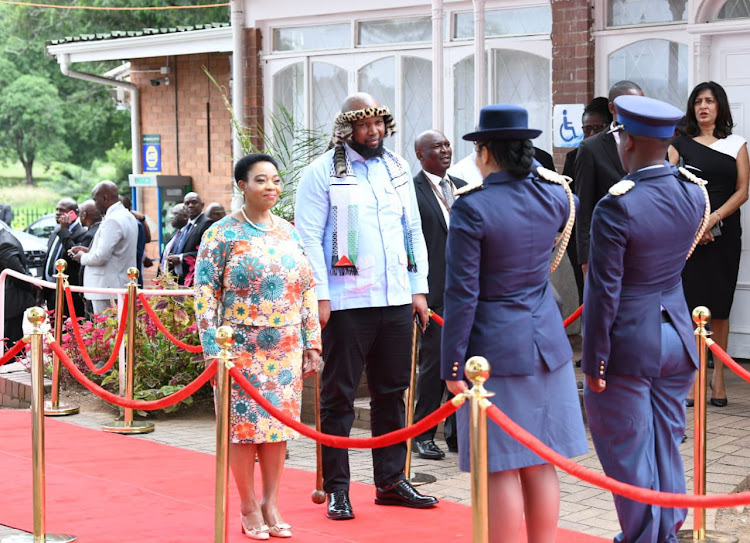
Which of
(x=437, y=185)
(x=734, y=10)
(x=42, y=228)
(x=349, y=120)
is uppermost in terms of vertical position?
(x=734, y=10)

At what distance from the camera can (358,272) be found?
5.96 metres

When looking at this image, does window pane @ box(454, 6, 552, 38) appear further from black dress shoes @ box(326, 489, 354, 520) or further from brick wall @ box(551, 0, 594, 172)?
black dress shoes @ box(326, 489, 354, 520)

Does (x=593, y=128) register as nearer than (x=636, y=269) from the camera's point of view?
No

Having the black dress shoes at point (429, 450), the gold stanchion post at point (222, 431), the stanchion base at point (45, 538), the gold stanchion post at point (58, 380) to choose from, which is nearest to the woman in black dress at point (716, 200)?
the black dress shoes at point (429, 450)

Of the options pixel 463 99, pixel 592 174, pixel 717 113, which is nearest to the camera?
pixel 592 174

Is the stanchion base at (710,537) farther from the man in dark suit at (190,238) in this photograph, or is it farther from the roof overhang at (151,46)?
the roof overhang at (151,46)

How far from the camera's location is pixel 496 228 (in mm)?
4609

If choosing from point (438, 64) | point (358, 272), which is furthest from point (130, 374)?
point (438, 64)

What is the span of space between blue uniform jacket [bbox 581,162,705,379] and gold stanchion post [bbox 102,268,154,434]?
188 inches

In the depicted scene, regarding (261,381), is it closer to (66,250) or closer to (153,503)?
(153,503)

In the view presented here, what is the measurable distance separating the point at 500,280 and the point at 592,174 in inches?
113

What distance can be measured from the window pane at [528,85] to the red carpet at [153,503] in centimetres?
529

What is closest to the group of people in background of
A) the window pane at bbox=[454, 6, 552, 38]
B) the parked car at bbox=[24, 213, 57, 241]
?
the window pane at bbox=[454, 6, 552, 38]

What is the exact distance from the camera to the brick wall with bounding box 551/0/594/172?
10648mm
